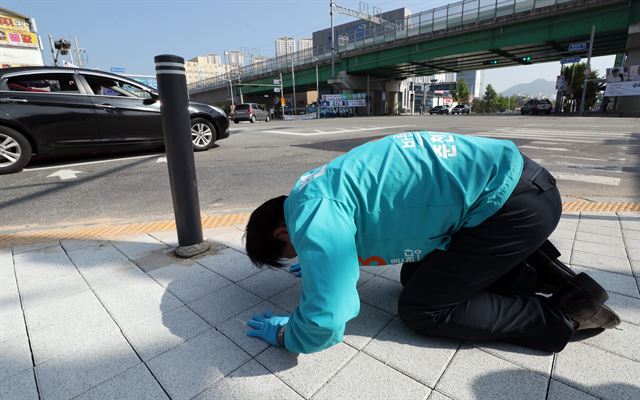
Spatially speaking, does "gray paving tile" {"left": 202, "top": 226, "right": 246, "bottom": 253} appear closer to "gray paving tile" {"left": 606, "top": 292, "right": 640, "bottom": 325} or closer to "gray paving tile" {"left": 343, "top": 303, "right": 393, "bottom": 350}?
"gray paving tile" {"left": 343, "top": 303, "right": 393, "bottom": 350}

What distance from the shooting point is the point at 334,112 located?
151ft

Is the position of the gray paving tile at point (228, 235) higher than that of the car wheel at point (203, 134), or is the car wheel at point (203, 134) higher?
the car wheel at point (203, 134)

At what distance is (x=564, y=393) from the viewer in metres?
1.36

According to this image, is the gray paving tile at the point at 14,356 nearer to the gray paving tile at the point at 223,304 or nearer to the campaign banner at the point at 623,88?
the gray paving tile at the point at 223,304

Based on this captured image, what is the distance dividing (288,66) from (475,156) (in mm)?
52049

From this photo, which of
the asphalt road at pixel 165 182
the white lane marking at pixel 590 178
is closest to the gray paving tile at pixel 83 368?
the asphalt road at pixel 165 182

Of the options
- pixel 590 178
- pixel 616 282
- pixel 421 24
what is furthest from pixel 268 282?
pixel 421 24

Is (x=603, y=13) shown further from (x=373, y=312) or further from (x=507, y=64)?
(x=373, y=312)

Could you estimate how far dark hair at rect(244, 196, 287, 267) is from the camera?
62.5 inches

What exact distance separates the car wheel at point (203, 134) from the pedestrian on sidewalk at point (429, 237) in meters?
6.50

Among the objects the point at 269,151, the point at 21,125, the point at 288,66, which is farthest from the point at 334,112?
the point at 21,125

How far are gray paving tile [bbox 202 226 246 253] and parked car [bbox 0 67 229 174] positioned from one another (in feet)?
13.3

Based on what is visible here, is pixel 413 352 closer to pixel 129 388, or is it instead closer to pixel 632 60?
pixel 129 388

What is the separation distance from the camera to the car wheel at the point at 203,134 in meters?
7.49
